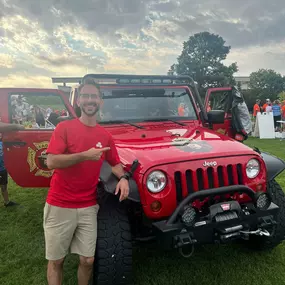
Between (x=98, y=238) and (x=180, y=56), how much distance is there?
38192 mm

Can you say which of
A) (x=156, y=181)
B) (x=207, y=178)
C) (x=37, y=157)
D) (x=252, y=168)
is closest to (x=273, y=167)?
(x=252, y=168)

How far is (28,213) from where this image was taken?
461 centimetres

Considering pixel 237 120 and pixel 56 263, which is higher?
pixel 237 120

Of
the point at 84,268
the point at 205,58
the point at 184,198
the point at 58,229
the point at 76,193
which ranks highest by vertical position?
the point at 205,58

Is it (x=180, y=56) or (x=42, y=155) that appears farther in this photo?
(x=180, y=56)

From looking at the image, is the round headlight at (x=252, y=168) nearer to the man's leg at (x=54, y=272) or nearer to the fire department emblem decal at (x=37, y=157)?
the man's leg at (x=54, y=272)

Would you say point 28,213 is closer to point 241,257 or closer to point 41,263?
point 41,263

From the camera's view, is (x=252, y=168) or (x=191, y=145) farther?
(x=191, y=145)

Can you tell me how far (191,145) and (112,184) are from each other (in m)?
0.87

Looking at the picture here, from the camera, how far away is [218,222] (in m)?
2.39

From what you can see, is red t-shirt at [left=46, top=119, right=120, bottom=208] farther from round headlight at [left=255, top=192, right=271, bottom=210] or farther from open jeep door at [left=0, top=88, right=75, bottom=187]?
open jeep door at [left=0, top=88, right=75, bottom=187]

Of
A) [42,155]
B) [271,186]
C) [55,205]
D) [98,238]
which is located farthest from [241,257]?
[42,155]

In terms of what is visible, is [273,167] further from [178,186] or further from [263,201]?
[178,186]

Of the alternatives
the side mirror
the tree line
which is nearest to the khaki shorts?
the side mirror
